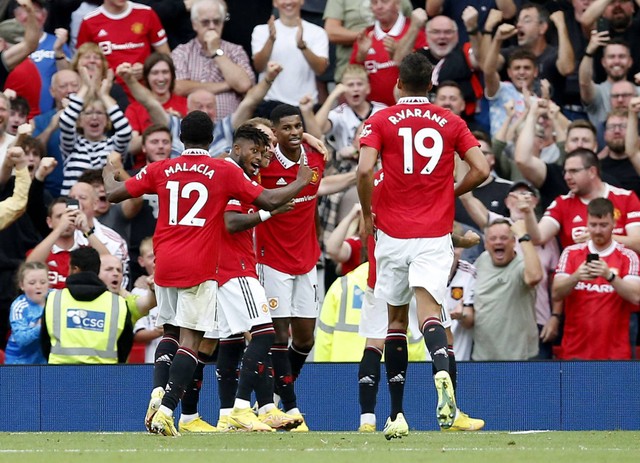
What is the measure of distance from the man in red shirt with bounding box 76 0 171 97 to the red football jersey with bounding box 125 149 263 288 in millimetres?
6639

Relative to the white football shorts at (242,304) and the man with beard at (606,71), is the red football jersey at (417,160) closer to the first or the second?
the white football shorts at (242,304)

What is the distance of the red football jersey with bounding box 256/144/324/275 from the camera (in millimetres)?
11344

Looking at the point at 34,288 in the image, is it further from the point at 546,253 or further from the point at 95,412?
the point at 546,253

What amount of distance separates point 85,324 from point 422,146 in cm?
394

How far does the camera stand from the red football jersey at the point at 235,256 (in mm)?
10453

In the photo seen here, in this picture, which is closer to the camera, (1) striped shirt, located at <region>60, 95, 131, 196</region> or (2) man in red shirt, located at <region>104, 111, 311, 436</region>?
(2) man in red shirt, located at <region>104, 111, 311, 436</region>

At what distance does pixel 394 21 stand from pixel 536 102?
2423 mm

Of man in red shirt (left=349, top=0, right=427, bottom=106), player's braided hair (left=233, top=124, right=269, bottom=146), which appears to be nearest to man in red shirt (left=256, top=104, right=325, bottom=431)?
player's braided hair (left=233, top=124, right=269, bottom=146)

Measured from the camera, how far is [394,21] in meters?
16.4

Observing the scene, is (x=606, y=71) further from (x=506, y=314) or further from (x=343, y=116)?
(x=506, y=314)

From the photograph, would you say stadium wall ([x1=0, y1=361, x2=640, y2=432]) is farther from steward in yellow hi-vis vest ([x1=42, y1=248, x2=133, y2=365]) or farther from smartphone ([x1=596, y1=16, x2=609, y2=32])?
smartphone ([x1=596, y1=16, x2=609, y2=32])

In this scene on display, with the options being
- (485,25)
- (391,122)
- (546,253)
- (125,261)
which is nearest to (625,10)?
(485,25)

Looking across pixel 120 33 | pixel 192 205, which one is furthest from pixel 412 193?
pixel 120 33

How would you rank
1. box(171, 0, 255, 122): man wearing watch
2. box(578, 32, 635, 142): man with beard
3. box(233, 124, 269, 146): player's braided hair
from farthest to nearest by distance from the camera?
box(171, 0, 255, 122): man wearing watch < box(578, 32, 635, 142): man with beard < box(233, 124, 269, 146): player's braided hair
